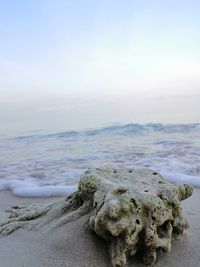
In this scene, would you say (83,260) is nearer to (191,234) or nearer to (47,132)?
(191,234)

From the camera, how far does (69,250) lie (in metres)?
2.27

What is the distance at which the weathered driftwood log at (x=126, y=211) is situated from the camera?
1.99 m

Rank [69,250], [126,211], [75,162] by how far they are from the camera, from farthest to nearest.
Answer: [75,162]
[69,250]
[126,211]

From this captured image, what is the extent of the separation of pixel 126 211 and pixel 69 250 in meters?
0.55

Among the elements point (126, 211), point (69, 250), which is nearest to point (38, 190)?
point (69, 250)

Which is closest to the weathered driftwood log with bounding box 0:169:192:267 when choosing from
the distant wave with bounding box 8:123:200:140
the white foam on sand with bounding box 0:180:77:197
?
the white foam on sand with bounding box 0:180:77:197

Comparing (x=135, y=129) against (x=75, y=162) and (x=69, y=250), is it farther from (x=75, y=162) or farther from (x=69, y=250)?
(x=69, y=250)

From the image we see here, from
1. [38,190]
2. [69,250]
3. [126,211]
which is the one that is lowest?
[38,190]

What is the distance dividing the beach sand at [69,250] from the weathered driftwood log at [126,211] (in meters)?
0.09

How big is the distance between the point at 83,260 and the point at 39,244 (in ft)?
1.22

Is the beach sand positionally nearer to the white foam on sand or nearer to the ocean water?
the white foam on sand

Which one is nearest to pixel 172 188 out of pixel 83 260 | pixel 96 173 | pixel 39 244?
pixel 96 173

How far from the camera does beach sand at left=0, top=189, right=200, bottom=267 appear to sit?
2182 mm

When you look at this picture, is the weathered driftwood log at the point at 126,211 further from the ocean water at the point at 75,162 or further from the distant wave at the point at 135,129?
the distant wave at the point at 135,129
